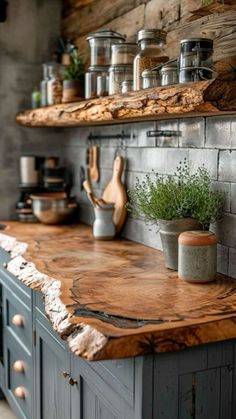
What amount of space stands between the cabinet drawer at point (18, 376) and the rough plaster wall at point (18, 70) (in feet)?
3.41

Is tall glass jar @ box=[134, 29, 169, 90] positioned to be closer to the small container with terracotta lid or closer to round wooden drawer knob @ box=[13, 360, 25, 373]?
the small container with terracotta lid

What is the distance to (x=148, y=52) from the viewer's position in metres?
2.10

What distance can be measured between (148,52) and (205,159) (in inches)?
18.6

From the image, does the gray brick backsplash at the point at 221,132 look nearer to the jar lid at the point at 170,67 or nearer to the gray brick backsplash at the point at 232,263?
the jar lid at the point at 170,67

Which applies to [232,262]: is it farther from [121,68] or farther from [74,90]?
[74,90]

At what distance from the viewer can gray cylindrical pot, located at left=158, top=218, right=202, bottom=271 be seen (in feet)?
6.61

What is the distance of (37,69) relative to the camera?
3.51m

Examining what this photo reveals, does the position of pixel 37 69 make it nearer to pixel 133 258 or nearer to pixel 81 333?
pixel 133 258

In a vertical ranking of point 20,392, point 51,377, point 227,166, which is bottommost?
point 20,392

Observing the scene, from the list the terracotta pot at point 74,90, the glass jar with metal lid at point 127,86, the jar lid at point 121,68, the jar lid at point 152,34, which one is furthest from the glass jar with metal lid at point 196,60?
the terracotta pot at point 74,90

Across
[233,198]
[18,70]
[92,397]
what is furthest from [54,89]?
[92,397]

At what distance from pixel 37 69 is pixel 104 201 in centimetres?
118

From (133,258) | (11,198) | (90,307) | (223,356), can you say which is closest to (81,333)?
(90,307)

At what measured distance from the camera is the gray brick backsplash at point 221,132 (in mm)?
1979
